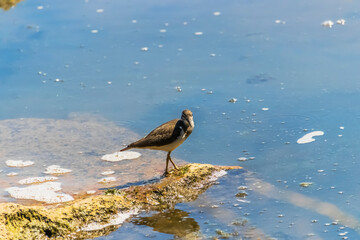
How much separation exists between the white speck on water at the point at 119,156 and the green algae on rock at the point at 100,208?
47.2 inches

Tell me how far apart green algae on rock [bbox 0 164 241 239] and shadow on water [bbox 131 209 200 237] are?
0.57ft

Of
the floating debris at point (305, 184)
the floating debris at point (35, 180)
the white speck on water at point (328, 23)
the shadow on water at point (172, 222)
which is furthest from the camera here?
the white speck on water at point (328, 23)

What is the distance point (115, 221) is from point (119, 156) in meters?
2.02

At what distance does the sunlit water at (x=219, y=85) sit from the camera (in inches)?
280

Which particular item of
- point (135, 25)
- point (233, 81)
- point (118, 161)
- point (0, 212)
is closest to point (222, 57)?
point (233, 81)

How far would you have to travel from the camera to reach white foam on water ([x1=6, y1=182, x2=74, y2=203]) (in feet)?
23.4

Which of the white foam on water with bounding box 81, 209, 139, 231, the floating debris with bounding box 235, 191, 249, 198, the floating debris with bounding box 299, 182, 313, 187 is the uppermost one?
the white foam on water with bounding box 81, 209, 139, 231

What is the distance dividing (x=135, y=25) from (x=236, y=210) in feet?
23.6

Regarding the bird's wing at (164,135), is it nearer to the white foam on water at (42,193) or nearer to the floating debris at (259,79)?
the white foam on water at (42,193)

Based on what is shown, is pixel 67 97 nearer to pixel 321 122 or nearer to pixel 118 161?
pixel 118 161

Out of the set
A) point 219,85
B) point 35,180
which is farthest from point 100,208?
point 219,85

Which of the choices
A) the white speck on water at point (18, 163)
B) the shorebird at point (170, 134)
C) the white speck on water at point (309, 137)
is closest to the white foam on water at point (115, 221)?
the shorebird at point (170, 134)

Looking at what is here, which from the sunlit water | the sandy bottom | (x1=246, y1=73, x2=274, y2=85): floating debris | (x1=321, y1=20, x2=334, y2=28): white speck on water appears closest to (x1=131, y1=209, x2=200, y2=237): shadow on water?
the sunlit water

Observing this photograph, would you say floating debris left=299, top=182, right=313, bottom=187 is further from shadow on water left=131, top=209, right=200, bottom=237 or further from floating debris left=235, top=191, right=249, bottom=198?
shadow on water left=131, top=209, right=200, bottom=237
